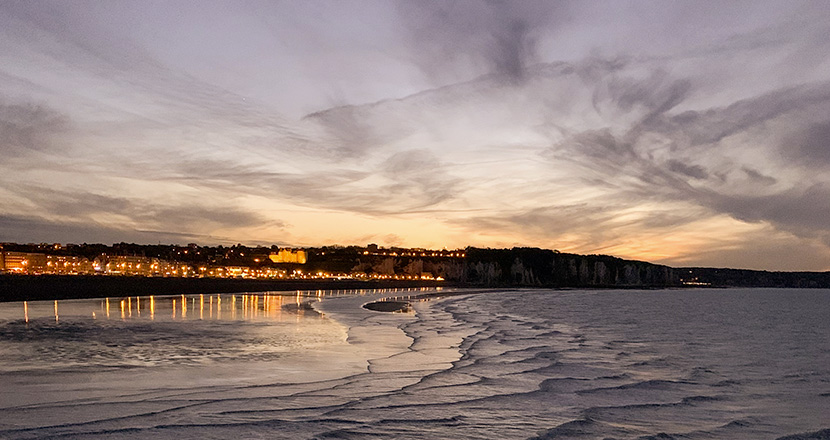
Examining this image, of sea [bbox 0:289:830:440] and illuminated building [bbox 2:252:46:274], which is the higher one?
illuminated building [bbox 2:252:46:274]

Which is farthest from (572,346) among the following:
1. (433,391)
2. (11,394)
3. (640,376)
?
(11,394)

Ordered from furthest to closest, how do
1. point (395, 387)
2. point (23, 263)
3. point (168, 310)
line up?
point (23, 263), point (168, 310), point (395, 387)

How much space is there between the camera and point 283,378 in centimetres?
1411

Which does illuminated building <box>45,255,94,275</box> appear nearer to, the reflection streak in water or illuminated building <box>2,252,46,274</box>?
illuminated building <box>2,252,46,274</box>

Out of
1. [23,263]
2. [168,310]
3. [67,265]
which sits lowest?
[168,310]

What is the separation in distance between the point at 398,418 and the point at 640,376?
8181 mm

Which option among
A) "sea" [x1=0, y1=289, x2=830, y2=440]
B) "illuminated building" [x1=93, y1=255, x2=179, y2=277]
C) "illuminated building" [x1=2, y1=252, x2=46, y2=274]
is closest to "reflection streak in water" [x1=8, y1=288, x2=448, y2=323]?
"sea" [x1=0, y1=289, x2=830, y2=440]

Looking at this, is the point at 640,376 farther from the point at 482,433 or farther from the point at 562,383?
the point at 482,433

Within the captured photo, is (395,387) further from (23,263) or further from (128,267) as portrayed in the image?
(128,267)

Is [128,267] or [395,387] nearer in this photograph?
[395,387]

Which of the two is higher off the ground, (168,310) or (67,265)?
(67,265)

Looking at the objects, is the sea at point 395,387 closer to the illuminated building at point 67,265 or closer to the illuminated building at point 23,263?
the illuminated building at point 23,263

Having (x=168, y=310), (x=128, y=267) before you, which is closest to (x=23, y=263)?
(x=128, y=267)

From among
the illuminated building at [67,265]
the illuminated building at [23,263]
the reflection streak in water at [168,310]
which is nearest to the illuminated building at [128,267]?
the illuminated building at [67,265]
